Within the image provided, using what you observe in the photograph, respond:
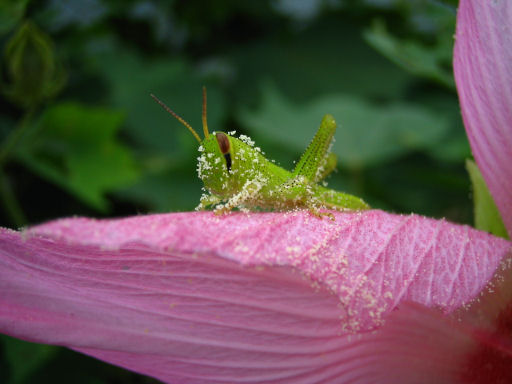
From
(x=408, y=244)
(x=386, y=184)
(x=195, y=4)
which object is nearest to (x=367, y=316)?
(x=408, y=244)

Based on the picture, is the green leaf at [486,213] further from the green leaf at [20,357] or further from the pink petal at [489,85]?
the green leaf at [20,357]

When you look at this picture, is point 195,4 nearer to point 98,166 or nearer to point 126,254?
point 98,166

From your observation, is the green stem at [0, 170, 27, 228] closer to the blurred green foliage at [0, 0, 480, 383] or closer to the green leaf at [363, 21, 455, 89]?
the blurred green foliage at [0, 0, 480, 383]

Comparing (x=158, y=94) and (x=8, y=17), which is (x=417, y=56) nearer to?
(x=8, y=17)

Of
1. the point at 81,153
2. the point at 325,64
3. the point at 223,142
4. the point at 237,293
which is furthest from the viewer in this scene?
the point at 325,64

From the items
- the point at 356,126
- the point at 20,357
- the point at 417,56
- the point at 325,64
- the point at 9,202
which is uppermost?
the point at 325,64

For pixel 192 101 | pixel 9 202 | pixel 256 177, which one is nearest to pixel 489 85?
pixel 256 177
